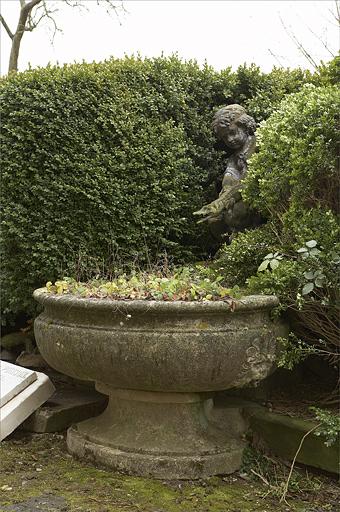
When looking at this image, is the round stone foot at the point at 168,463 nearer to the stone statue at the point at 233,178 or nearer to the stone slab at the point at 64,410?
the stone slab at the point at 64,410

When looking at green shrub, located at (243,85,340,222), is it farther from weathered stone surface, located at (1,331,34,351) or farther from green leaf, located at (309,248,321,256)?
weathered stone surface, located at (1,331,34,351)

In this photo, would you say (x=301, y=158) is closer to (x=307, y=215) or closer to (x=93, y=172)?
(x=307, y=215)

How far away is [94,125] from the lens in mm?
4641

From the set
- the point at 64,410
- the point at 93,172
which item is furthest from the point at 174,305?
the point at 93,172

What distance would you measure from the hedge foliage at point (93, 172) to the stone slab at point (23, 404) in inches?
38.3

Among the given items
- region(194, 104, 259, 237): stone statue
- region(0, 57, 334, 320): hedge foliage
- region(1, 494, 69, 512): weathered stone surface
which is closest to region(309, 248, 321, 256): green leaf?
region(194, 104, 259, 237): stone statue

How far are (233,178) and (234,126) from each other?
437mm

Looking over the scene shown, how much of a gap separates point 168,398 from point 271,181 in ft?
4.98

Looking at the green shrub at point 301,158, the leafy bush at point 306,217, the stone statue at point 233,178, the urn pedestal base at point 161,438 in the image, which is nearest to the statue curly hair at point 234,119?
the stone statue at point 233,178

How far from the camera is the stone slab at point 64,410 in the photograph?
382cm

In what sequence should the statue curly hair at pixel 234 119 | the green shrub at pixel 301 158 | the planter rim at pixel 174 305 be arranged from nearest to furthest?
the planter rim at pixel 174 305, the green shrub at pixel 301 158, the statue curly hair at pixel 234 119

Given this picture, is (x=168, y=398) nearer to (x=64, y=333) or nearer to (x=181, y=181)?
(x=64, y=333)

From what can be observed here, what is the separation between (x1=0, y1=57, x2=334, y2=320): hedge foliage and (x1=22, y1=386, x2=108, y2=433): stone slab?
3.03 ft

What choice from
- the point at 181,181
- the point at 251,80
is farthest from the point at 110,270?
the point at 251,80
